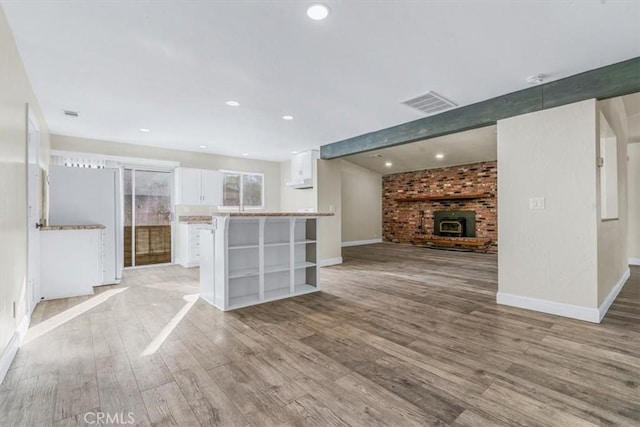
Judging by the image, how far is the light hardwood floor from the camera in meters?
1.66

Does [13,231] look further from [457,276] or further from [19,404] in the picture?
[457,276]

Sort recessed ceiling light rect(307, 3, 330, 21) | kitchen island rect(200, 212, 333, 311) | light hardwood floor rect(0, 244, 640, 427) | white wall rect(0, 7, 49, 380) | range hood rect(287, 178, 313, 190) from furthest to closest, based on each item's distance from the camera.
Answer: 1. range hood rect(287, 178, 313, 190)
2. kitchen island rect(200, 212, 333, 311)
3. white wall rect(0, 7, 49, 380)
4. recessed ceiling light rect(307, 3, 330, 21)
5. light hardwood floor rect(0, 244, 640, 427)

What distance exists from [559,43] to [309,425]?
3.33 metres

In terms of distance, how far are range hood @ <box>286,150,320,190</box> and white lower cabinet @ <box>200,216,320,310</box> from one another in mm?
2191

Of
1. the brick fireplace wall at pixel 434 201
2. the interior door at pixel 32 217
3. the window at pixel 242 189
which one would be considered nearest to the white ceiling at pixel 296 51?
the interior door at pixel 32 217

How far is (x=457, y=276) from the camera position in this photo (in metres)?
5.12

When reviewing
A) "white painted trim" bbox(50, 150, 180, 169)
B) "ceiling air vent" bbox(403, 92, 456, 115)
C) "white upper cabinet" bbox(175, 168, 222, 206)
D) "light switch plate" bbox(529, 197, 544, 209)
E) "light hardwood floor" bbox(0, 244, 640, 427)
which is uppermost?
"ceiling air vent" bbox(403, 92, 456, 115)

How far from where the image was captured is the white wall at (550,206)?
3.01m

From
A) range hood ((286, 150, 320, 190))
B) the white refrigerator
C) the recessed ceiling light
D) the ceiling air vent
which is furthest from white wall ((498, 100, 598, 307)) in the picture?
the white refrigerator

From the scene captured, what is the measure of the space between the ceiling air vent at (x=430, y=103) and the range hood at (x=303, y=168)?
283 cm

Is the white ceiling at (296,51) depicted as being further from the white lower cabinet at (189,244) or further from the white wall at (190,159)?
the white lower cabinet at (189,244)

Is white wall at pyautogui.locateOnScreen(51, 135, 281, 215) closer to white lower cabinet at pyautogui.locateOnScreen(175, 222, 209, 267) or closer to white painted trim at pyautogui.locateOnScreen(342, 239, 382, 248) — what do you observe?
white lower cabinet at pyautogui.locateOnScreen(175, 222, 209, 267)

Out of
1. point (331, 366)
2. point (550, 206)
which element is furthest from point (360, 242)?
point (331, 366)

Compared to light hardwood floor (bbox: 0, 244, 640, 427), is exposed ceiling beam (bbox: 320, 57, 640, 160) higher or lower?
higher
